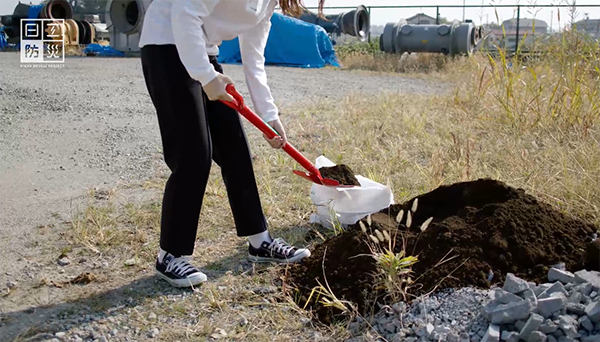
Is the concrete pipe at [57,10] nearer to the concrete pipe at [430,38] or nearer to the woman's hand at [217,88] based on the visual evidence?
the concrete pipe at [430,38]

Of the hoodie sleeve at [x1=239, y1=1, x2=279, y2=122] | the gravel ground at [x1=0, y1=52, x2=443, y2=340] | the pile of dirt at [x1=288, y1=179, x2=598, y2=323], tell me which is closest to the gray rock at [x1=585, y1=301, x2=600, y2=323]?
the pile of dirt at [x1=288, y1=179, x2=598, y2=323]

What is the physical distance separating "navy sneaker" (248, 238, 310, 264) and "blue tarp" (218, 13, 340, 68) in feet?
38.2

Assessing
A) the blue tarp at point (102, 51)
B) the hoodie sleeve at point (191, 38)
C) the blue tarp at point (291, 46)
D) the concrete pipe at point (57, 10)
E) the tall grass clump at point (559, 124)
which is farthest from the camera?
the concrete pipe at point (57, 10)

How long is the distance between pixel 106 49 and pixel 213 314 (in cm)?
1476

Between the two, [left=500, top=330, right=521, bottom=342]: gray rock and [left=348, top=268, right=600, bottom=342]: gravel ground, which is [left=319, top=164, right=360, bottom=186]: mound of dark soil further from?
[left=500, top=330, right=521, bottom=342]: gray rock

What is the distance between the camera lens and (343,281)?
2.32 meters

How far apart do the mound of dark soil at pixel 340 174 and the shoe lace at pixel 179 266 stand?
960mm

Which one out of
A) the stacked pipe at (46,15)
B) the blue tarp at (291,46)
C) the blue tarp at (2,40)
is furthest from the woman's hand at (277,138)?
the blue tarp at (2,40)

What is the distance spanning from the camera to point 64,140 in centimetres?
514

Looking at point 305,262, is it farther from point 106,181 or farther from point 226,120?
point 106,181

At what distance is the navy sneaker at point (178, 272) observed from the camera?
2461mm

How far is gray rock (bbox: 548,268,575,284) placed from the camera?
1.99 m

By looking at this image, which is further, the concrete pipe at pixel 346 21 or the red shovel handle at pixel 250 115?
the concrete pipe at pixel 346 21

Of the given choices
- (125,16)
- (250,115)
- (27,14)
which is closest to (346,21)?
(125,16)
